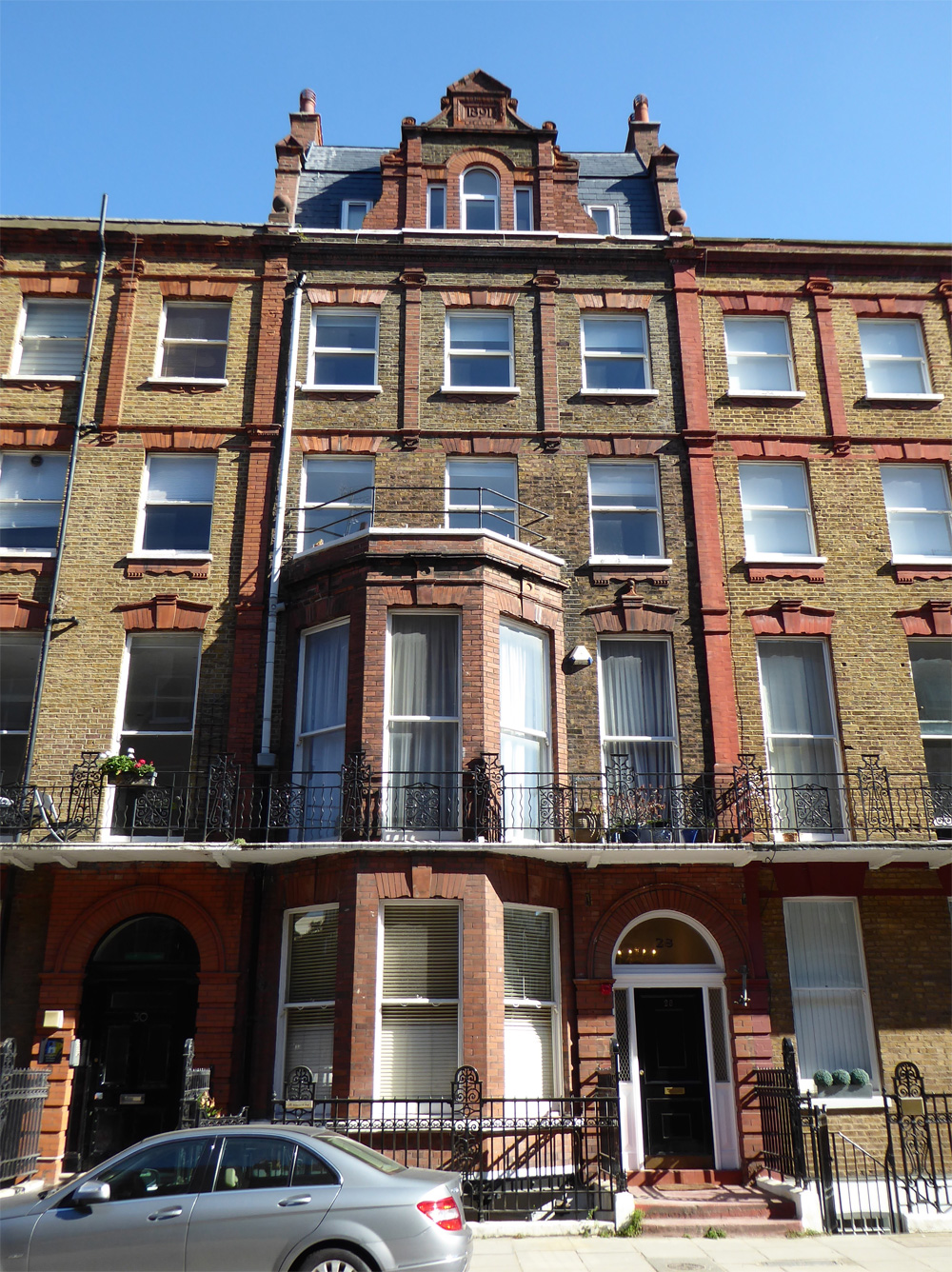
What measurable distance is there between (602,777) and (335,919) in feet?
13.7

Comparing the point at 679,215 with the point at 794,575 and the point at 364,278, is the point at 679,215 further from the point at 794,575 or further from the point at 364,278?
the point at 794,575

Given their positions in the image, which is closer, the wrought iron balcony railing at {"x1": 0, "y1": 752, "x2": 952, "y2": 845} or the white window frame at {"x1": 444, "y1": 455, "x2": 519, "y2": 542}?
the wrought iron balcony railing at {"x1": 0, "y1": 752, "x2": 952, "y2": 845}

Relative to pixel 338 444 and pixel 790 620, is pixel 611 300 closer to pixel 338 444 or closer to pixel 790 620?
pixel 338 444

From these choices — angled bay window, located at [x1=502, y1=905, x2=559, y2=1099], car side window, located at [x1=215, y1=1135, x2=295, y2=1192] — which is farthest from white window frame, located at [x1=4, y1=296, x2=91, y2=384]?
car side window, located at [x1=215, y1=1135, x2=295, y2=1192]

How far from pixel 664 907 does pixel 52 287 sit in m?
14.1

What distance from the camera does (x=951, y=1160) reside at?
13195 millimetres

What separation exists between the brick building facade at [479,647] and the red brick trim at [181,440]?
0.20 feet

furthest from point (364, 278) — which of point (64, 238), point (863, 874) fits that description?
point (863, 874)

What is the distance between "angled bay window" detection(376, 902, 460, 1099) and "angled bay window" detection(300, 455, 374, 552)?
5.98 m

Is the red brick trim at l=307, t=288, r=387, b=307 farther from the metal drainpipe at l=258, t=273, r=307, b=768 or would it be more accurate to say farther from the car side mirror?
the car side mirror

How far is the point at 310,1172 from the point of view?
304 inches

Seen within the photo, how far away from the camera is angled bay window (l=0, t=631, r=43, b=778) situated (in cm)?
1484

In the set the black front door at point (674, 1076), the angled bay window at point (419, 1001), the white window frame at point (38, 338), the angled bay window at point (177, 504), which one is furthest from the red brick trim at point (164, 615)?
the black front door at point (674, 1076)

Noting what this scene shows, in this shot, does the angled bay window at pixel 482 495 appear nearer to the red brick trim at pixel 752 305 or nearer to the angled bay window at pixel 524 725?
the angled bay window at pixel 524 725
